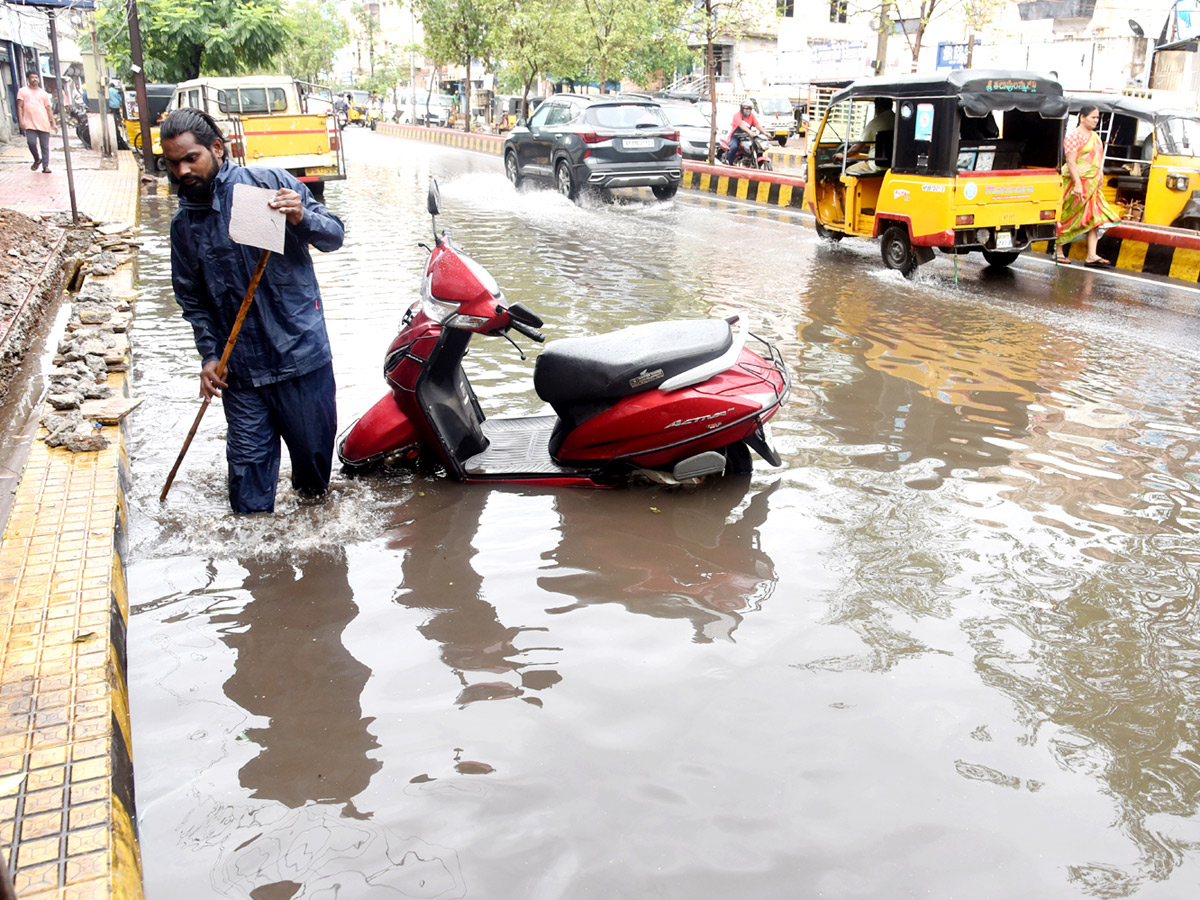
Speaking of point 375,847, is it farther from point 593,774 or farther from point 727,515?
point 727,515

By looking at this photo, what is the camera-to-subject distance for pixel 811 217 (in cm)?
1508

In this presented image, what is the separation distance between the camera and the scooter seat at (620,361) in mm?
4227

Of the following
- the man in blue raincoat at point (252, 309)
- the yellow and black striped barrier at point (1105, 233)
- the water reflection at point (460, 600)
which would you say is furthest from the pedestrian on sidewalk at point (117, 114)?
the water reflection at point (460, 600)

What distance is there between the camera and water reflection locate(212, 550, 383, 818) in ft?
8.83

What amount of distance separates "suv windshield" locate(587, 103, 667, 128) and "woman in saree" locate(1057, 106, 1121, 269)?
678cm

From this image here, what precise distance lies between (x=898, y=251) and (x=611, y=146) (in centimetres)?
651

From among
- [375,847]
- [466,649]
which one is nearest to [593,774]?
[375,847]

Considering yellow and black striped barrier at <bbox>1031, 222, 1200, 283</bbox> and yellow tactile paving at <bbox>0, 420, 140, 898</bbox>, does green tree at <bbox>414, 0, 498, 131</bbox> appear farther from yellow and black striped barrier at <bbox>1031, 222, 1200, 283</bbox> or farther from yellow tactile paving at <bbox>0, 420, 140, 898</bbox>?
yellow tactile paving at <bbox>0, 420, 140, 898</bbox>

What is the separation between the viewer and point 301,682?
316cm

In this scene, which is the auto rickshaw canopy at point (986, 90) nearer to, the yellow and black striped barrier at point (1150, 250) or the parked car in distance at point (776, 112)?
the yellow and black striped barrier at point (1150, 250)

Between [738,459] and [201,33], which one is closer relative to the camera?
[738,459]

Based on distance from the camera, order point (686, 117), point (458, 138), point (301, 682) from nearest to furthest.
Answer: point (301, 682) → point (686, 117) → point (458, 138)

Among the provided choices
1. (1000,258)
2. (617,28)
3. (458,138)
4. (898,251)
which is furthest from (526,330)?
(458,138)

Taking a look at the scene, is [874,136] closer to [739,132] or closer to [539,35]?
[739,132]
